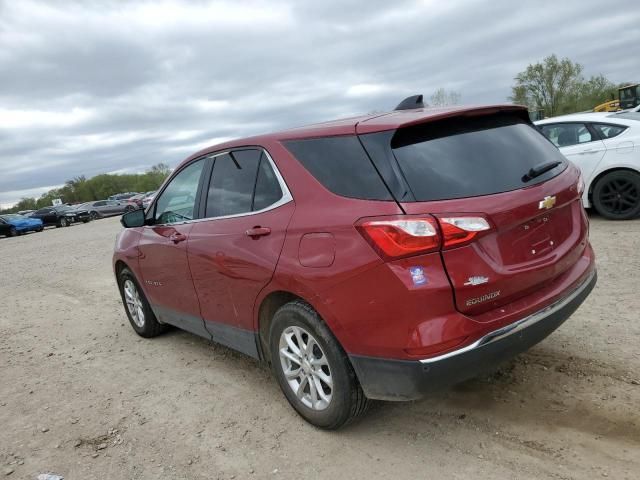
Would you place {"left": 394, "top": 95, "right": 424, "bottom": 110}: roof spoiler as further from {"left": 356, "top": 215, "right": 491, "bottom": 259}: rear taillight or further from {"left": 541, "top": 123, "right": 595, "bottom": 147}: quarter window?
{"left": 541, "top": 123, "right": 595, "bottom": 147}: quarter window

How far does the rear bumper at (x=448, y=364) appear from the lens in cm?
252

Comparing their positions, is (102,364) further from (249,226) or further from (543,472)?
(543,472)

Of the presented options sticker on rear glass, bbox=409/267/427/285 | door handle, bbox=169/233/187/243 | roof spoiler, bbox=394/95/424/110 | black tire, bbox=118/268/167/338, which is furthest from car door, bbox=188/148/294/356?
black tire, bbox=118/268/167/338

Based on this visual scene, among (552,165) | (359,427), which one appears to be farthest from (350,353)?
(552,165)

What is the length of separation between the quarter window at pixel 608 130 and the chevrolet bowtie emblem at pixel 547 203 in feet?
19.6

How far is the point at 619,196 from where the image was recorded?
25.6ft

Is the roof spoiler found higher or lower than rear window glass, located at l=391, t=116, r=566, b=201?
higher

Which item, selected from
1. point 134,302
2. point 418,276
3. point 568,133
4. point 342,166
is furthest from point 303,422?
point 568,133

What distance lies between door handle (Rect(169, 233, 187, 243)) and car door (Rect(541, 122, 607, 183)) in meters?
6.29

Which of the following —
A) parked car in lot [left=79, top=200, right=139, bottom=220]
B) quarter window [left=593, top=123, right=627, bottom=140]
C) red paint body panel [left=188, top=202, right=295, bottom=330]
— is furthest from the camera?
parked car in lot [left=79, top=200, right=139, bottom=220]

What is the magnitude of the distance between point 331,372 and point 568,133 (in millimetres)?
7268

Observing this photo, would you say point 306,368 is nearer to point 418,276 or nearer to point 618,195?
point 418,276

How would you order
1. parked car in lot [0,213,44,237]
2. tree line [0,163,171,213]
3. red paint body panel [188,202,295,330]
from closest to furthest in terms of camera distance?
red paint body panel [188,202,295,330], parked car in lot [0,213,44,237], tree line [0,163,171,213]

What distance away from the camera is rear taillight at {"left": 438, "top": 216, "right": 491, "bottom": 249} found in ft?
8.15
